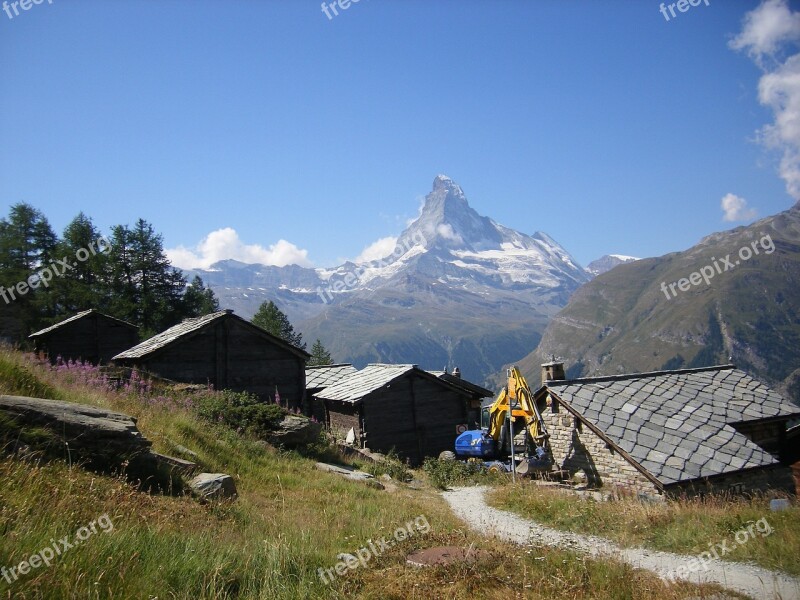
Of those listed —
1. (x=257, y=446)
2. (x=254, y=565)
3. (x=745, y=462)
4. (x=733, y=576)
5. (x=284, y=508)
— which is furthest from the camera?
(x=745, y=462)

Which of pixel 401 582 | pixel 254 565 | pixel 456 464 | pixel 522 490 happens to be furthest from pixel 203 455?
pixel 456 464

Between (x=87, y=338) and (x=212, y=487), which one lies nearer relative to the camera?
(x=212, y=487)

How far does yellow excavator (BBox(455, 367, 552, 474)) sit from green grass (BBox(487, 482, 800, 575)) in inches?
262

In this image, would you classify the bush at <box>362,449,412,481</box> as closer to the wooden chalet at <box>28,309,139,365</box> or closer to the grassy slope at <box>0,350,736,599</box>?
the grassy slope at <box>0,350,736,599</box>

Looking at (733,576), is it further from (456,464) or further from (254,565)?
(456,464)

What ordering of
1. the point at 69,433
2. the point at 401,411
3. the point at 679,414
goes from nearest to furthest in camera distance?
the point at 69,433
the point at 679,414
the point at 401,411

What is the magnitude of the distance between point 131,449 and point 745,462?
18994mm

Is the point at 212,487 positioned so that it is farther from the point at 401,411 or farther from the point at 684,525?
the point at 401,411

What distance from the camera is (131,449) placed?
8.16m

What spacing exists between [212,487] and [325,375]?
30.5 metres

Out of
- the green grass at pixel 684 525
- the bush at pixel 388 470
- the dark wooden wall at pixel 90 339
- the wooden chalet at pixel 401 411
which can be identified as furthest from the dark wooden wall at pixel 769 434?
the dark wooden wall at pixel 90 339

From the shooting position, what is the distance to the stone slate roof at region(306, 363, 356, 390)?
3679cm

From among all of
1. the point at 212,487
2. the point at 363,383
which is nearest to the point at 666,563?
the point at 212,487

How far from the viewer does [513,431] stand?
75.7ft
